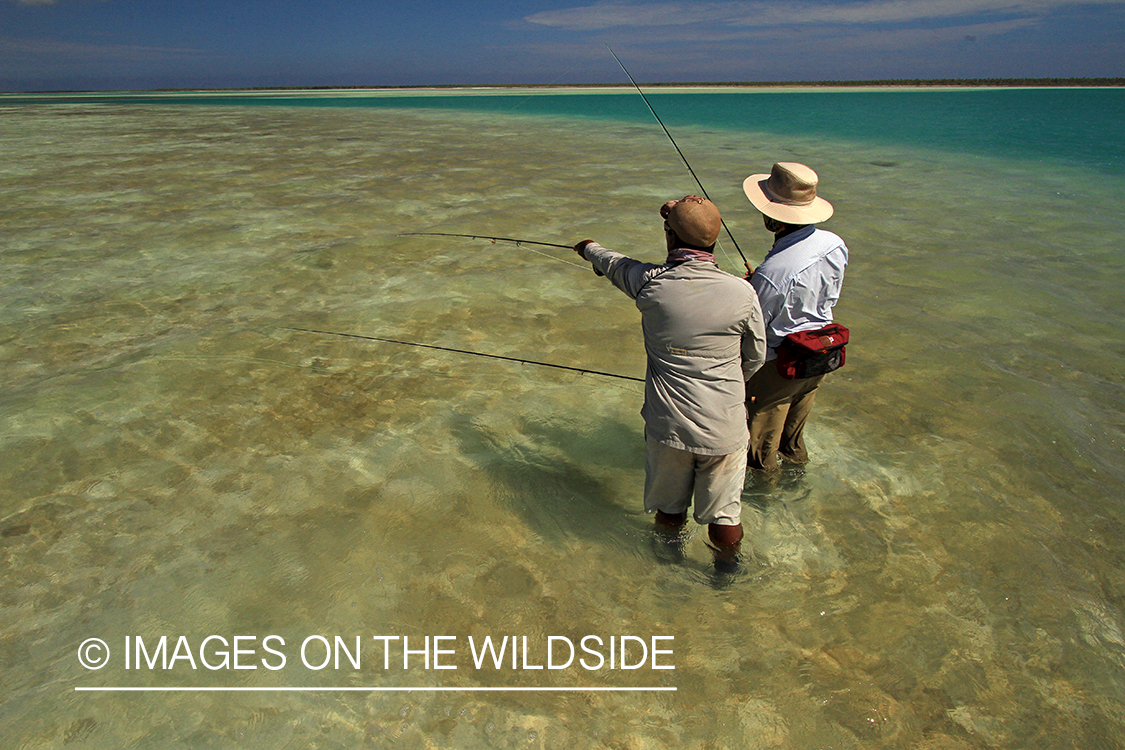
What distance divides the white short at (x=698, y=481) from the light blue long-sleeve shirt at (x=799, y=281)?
0.59 metres

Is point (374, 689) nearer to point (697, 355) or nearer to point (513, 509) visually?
point (513, 509)

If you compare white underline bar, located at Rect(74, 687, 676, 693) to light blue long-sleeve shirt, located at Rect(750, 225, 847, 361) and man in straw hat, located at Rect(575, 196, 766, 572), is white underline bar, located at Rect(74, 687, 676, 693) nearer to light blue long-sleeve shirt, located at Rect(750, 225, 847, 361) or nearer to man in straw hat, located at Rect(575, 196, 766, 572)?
man in straw hat, located at Rect(575, 196, 766, 572)

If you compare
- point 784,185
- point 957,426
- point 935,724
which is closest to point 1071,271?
point 957,426

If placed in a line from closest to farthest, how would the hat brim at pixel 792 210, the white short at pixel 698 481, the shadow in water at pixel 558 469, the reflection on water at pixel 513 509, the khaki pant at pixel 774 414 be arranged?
1. the reflection on water at pixel 513 509
2. the white short at pixel 698 481
3. the hat brim at pixel 792 210
4. the khaki pant at pixel 774 414
5. the shadow in water at pixel 558 469

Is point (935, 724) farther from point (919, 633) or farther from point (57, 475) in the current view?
point (57, 475)

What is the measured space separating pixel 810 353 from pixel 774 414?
1.37 ft

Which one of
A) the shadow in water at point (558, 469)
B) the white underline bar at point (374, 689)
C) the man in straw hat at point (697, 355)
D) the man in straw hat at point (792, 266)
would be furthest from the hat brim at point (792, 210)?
the white underline bar at point (374, 689)

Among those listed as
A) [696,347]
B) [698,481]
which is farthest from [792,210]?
[698,481]

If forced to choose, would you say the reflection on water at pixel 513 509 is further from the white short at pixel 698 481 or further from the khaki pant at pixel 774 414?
the white short at pixel 698 481

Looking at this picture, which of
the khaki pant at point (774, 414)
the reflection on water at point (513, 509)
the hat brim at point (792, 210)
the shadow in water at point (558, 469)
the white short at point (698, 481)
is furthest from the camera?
the shadow in water at point (558, 469)

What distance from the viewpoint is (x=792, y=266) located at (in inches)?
101

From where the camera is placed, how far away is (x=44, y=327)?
4891mm

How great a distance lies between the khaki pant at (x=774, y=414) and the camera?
2771mm

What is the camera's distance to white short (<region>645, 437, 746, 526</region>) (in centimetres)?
235
